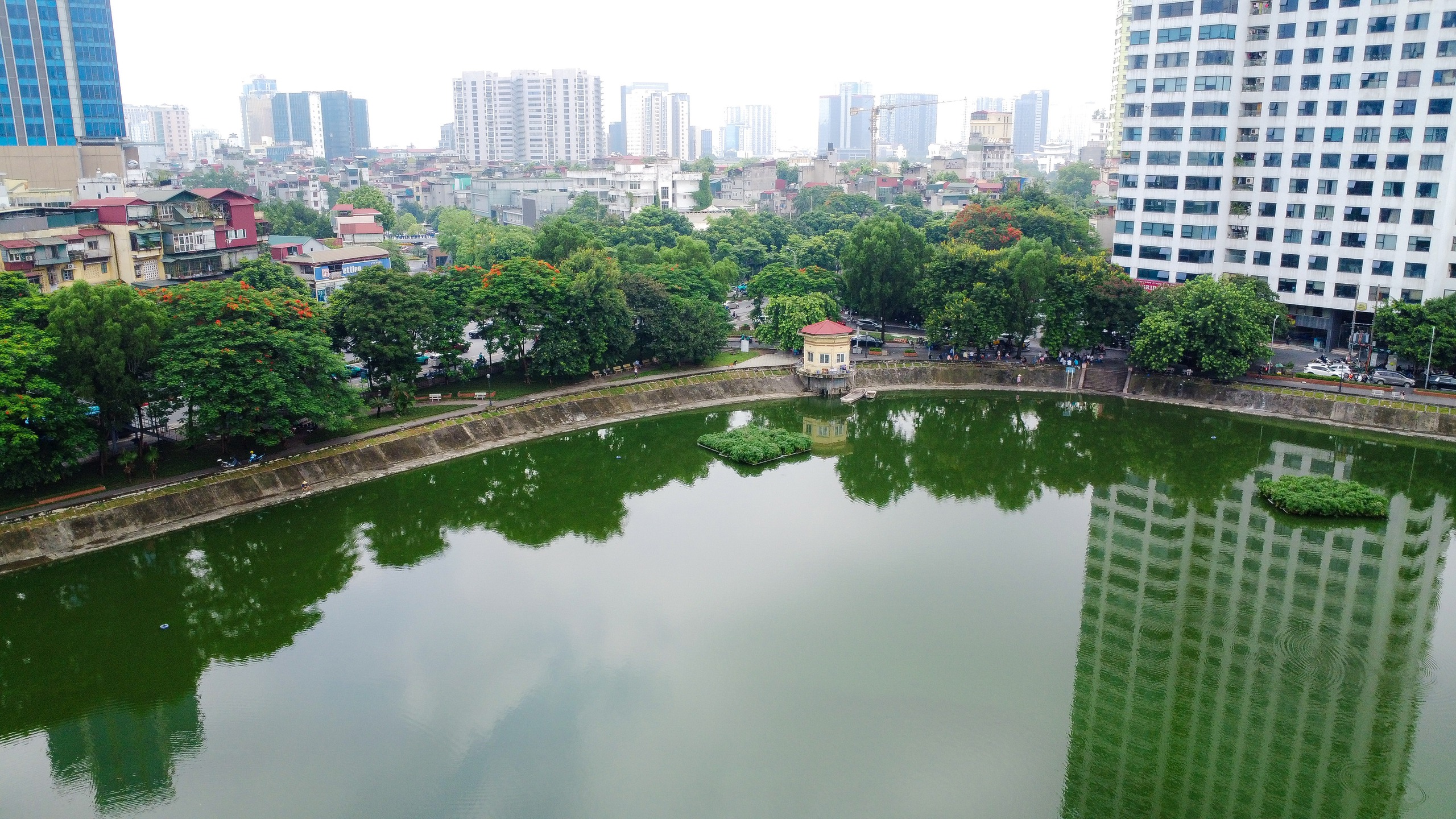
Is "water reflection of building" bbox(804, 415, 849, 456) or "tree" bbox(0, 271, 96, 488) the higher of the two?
"tree" bbox(0, 271, 96, 488)

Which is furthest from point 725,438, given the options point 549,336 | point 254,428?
point 254,428

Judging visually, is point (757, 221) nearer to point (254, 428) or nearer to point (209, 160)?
point (254, 428)

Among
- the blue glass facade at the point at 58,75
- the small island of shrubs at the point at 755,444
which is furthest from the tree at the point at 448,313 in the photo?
the blue glass facade at the point at 58,75

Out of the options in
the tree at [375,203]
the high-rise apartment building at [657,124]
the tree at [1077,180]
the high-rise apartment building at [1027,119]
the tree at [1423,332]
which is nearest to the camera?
the tree at [1423,332]

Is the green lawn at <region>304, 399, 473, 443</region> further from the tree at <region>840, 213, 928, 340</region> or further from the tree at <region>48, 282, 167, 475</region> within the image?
the tree at <region>840, 213, 928, 340</region>

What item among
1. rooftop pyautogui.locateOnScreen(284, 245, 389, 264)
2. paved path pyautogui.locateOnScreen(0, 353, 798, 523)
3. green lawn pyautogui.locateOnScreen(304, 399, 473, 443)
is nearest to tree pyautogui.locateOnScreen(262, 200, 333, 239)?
rooftop pyautogui.locateOnScreen(284, 245, 389, 264)

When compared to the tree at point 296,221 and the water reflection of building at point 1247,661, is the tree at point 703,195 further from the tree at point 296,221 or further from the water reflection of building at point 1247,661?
the water reflection of building at point 1247,661
